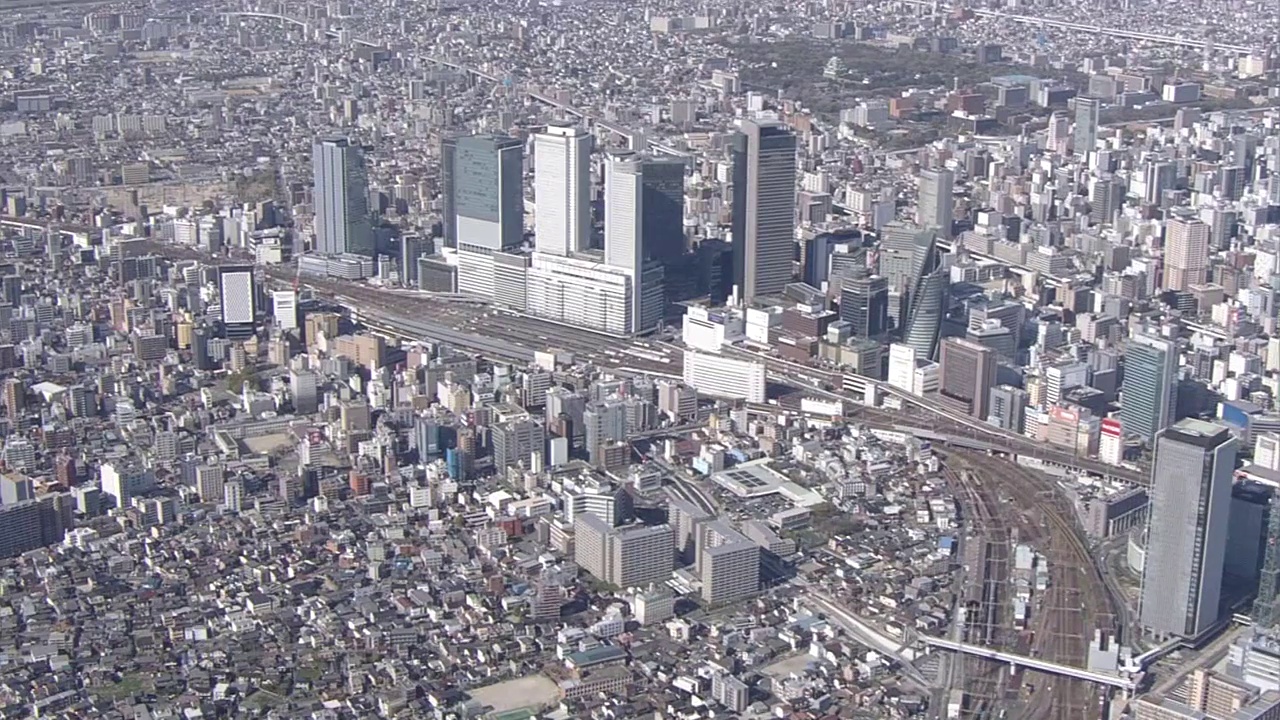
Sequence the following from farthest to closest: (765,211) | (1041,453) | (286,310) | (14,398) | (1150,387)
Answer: (765,211) < (286,310) < (14,398) < (1150,387) < (1041,453)

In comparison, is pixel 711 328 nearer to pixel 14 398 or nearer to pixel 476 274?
pixel 476 274

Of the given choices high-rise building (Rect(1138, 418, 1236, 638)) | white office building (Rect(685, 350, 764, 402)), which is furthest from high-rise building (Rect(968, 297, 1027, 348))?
high-rise building (Rect(1138, 418, 1236, 638))

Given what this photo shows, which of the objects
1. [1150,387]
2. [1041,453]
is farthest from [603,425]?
[1150,387]

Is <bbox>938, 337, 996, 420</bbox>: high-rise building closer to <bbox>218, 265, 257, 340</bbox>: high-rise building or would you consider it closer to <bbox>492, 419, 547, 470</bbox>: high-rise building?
<bbox>492, 419, 547, 470</bbox>: high-rise building

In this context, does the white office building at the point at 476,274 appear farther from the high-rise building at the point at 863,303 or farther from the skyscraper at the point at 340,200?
the high-rise building at the point at 863,303

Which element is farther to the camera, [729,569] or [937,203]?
[937,203]

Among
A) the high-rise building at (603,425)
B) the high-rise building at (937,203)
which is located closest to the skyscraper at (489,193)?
the high-rise building at (603,425)
